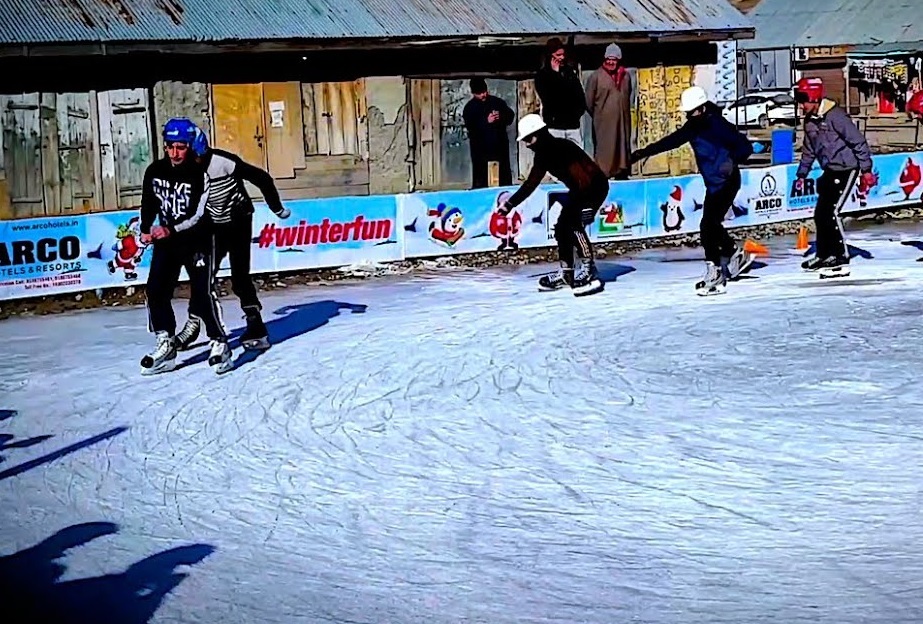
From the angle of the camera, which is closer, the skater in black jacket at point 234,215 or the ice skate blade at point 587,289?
the skater in black jacket at point 234,215

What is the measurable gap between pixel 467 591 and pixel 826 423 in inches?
138

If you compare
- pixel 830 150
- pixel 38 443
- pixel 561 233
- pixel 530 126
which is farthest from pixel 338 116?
pixel 38 443

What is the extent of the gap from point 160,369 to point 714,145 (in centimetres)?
545

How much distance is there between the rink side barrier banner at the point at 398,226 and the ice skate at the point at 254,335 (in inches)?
139

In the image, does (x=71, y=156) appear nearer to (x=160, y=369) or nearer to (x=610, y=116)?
(x=610, y=116)

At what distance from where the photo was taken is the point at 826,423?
885cm

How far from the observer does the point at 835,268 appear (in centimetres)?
1495

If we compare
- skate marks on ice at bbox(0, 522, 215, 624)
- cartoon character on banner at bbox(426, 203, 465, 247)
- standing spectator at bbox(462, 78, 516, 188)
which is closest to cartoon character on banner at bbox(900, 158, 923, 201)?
standing spectator at bbox(462, 78, 516, 188)

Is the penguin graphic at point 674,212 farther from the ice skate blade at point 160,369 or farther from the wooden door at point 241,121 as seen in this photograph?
the ice skate blade at point 160,369

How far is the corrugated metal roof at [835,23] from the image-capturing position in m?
50.6

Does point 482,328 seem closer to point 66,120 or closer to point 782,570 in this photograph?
point 782,570

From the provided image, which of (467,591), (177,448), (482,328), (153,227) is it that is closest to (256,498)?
(177,448)

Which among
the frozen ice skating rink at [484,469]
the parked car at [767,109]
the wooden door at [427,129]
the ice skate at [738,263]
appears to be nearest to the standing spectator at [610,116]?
the wooden door at [427,129]

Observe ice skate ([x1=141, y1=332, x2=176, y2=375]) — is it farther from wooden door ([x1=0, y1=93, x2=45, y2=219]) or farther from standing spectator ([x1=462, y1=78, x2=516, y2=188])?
wooden door ([x1=0, y1=93, x2=45, y2=219])
